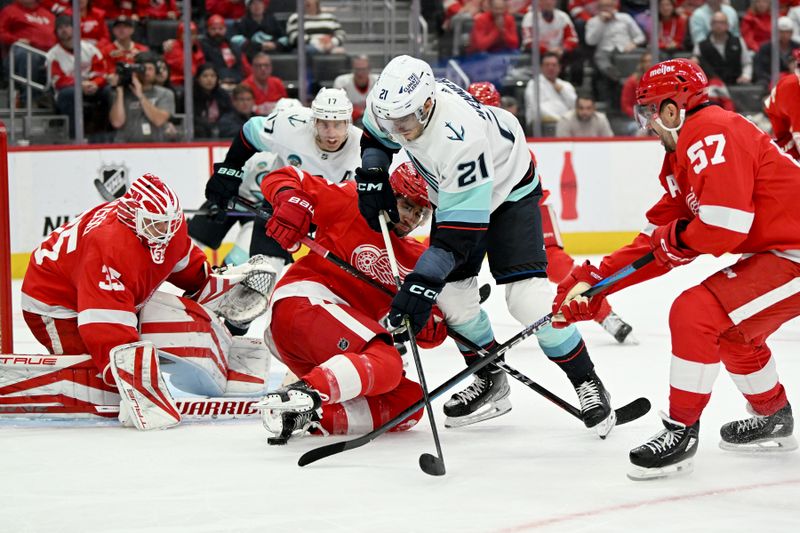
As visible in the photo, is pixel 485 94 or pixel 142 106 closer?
pixel 485 94

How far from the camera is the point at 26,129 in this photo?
687 cm

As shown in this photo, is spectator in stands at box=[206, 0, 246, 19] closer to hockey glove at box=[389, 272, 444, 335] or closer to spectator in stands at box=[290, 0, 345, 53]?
spectator in stands at box=[290, 0, 345, 53]

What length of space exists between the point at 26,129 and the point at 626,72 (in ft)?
13.2

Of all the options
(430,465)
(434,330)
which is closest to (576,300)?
(430,465)

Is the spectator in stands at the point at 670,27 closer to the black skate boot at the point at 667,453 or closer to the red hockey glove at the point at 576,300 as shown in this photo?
the red hockey glove at the point at 576,300

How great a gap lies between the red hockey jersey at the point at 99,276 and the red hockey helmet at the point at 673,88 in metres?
1.51

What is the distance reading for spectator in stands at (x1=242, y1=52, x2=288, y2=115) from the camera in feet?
24.2

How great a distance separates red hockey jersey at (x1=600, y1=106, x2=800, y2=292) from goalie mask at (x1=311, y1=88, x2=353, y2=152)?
183 cm

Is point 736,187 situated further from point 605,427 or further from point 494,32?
point 494,32

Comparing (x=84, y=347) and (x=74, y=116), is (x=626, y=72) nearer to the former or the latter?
(x=74, y=116)

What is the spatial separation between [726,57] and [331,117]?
4993mm

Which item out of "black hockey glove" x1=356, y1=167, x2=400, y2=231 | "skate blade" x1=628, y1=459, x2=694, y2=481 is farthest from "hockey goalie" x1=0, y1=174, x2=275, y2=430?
"skate blade" x1=628, y1=459, x2=694, y2=481

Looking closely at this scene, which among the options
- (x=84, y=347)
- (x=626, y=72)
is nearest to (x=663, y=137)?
(x=84, y=347)

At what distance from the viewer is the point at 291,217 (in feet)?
11.2
